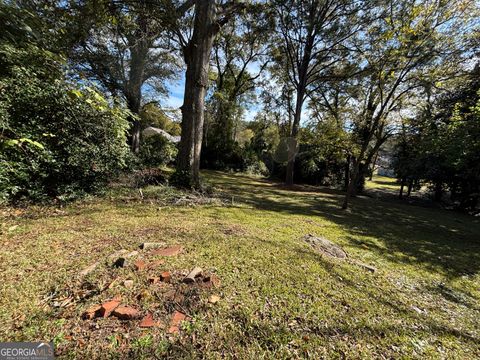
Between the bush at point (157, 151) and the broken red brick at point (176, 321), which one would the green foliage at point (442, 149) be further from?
the bush at point (157, 151)

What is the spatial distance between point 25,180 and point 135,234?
2.34m

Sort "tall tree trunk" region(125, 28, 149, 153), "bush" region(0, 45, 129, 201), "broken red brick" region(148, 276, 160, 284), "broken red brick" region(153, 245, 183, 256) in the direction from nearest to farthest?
"broken red brick" region(148, 276, 160, 284) < "broken red brick" region(153, 245, 183, 256) < "bush" region(0, 45, 129, 201) < "tall tree trunk" region(125, 28, 149, 153)

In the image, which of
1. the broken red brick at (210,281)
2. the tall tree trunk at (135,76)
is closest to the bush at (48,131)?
the broken red brick at (210,281)

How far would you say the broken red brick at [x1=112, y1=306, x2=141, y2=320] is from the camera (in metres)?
1.54

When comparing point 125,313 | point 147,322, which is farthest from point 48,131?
point 147,322

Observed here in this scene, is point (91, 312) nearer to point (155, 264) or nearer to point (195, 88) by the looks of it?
point (155, 264)

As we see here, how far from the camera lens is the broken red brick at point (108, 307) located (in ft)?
5.06

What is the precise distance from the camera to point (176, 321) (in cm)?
158

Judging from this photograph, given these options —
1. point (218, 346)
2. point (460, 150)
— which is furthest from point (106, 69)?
point (460, 150)

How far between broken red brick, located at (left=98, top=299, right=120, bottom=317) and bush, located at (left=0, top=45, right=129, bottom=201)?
90.9 inches

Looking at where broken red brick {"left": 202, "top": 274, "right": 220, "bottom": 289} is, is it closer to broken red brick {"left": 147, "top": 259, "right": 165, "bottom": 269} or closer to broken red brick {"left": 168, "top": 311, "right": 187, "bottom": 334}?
broken red brick {"left": 168, "top": 311, "right": 187, "bottom": 334}

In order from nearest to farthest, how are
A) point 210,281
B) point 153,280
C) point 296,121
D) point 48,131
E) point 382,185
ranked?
point 153,280 → point 210,281 → point 48,131 → point 296,121 → point 382,185

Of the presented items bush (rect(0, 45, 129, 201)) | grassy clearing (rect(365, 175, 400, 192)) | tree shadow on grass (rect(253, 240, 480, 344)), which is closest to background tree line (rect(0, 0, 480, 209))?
bush (rect(0, 45, 129, 201))

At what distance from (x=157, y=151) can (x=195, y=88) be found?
19.8ft
